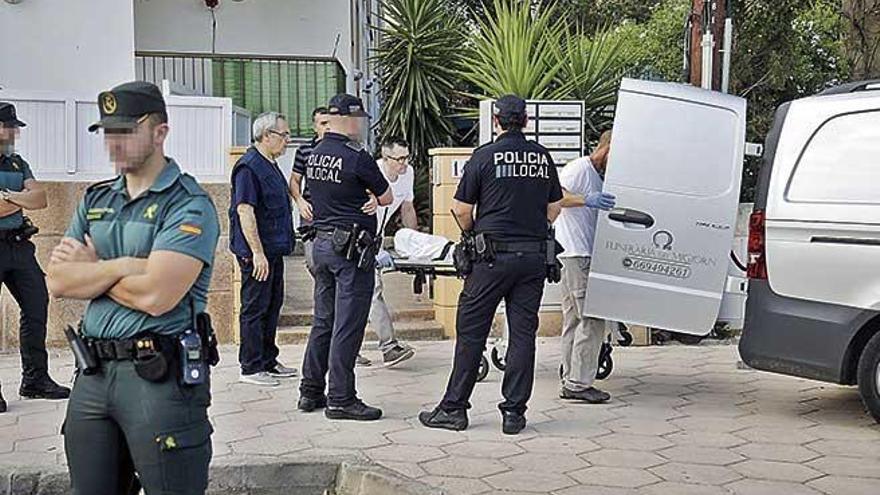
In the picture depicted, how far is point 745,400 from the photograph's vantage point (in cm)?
705

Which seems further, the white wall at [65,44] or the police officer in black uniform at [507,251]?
the white wall at [65,44]

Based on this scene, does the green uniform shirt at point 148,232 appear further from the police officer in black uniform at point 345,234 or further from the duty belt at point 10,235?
the duty belt at point 10,235

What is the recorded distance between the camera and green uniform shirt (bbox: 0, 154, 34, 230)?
20.9 ft

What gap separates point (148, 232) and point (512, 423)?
126 inches

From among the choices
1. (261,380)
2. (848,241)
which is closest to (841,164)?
(848,241)

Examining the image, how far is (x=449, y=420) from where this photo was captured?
6.11m

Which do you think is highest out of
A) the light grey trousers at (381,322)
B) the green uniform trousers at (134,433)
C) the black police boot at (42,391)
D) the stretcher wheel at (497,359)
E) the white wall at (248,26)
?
the white wall at (248,26)

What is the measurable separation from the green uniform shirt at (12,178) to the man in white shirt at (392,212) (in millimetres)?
2462

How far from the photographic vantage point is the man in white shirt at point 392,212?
7836 mm

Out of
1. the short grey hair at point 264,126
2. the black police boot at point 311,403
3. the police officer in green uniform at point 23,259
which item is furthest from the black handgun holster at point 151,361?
the short grey hair at point 264,126

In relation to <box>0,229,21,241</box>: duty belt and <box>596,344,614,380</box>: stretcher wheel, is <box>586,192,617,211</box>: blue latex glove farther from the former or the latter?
<box>0,229,21,241</box>: duty belt

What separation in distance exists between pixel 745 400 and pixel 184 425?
470 cm

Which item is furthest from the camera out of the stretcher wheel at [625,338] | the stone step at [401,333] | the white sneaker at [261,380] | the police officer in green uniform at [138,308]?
the stone step at [401,333]

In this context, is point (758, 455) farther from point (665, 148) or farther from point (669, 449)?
point (665, 148)
